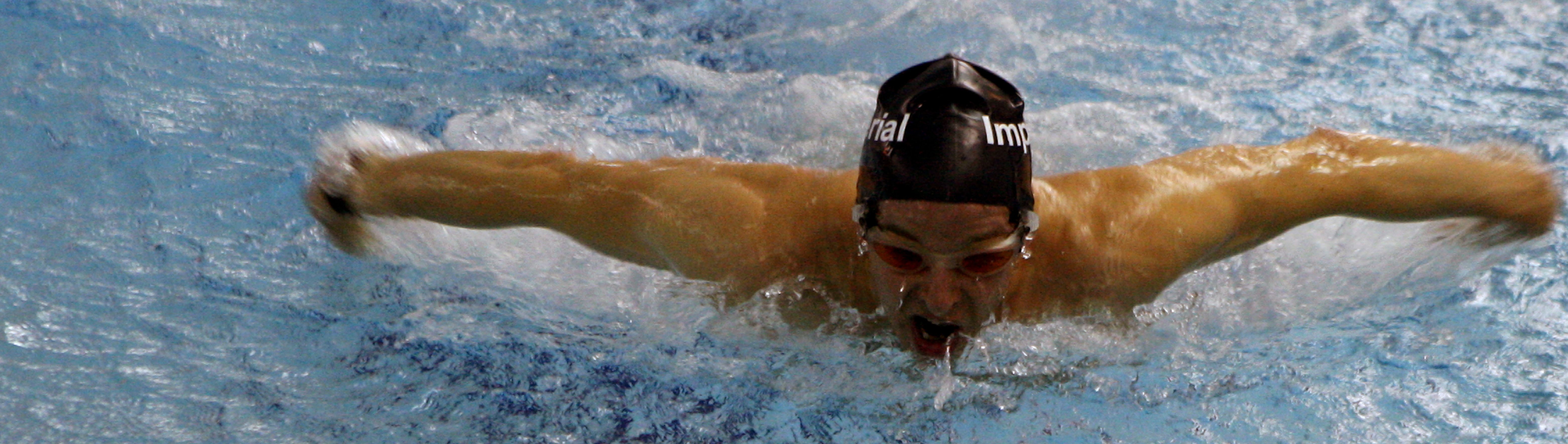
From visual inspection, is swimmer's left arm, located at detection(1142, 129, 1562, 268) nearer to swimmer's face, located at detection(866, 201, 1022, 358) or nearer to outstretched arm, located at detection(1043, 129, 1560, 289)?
outstretched arm, located at detection(1043, 129, 1560, 289)

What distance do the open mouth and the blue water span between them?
0.20m

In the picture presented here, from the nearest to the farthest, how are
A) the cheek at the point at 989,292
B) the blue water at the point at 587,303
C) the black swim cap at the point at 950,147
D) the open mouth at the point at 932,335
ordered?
the black swim cap at the point at 950,147, the cheek at the point at 989,292, the open mouth at the point at 932,335, the blue water at the point at 587,303

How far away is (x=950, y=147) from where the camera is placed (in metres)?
2.37

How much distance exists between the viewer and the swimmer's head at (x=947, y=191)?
7.79 feet

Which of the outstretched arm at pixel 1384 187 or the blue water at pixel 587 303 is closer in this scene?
the outstretched arm at pixel 1384 187

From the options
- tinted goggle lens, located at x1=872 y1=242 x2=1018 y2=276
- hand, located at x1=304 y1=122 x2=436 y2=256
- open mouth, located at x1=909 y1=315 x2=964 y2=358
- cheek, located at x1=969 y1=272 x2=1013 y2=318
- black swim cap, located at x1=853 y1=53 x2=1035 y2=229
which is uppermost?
hand, located at x1=304 y1=122 x2=436 y2=256

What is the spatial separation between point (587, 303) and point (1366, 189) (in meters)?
2.12

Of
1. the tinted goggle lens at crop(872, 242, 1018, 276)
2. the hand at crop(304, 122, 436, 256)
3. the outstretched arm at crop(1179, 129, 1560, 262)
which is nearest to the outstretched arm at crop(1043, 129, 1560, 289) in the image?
the outstretched arm at crop(1179, 129, 1560, 262)

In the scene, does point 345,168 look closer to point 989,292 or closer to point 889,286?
point 889,286

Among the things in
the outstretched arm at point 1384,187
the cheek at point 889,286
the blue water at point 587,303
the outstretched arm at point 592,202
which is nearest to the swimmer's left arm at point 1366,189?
the outstretched arm at point 1384,187

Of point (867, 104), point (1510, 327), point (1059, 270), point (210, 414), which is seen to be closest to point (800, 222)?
point (1059, 270)

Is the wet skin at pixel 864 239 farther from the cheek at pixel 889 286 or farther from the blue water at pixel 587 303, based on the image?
the blue water at pixel 587 303

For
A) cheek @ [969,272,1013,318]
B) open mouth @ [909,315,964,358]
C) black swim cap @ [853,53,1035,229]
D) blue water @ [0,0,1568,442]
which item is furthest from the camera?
blue water @ [0,0,1568,442]

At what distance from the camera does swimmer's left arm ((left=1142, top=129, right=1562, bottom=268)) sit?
→ 2.70 m
